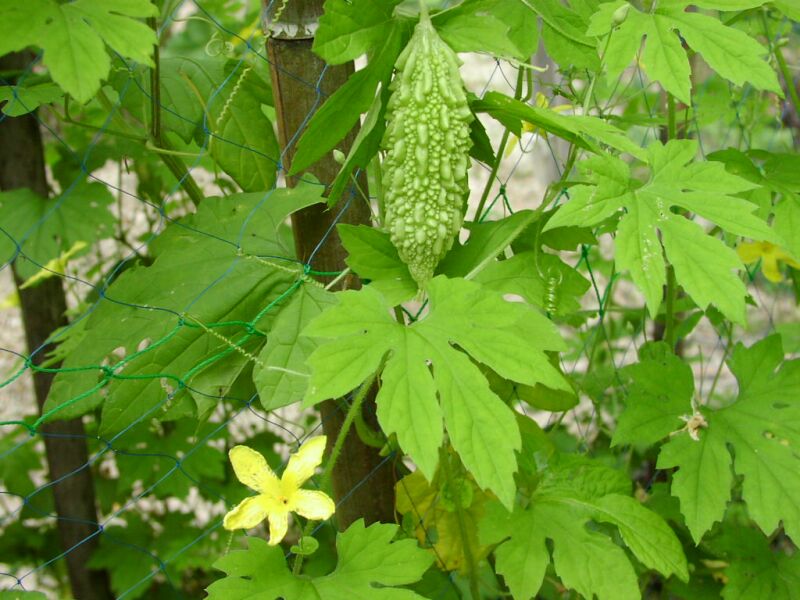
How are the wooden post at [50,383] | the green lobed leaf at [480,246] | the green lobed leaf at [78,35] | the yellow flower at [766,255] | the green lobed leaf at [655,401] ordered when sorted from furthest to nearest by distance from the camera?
the wooden post at [50,383] → the yellow flower at [766,255] → the green lobed leaf at [655,401] → the green lobed leaf at [480,246] → the green lobed leaf at [78,35]

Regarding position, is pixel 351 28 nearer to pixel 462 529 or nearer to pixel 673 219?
pixel 673 219

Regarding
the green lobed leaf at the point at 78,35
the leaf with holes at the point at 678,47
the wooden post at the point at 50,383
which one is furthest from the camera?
the wooden post at the point at 50,383

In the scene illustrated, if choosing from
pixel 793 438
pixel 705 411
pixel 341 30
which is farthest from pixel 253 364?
pixel 793 438

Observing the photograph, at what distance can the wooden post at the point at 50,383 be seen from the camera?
1993mm

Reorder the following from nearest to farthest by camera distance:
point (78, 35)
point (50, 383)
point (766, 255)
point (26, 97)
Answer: point (78, 35) → point (26, 97) → point (766, 255) → point (50, 383)

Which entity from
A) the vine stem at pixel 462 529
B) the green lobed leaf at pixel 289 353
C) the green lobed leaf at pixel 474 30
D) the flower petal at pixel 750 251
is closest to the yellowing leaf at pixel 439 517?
the vine stem at pixel 462 529

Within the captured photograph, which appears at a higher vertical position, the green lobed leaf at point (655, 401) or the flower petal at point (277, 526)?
the flower petal at point (277, 526)

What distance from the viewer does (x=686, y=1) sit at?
1271mm

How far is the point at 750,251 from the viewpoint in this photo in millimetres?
1904

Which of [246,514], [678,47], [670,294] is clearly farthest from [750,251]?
[246,514]

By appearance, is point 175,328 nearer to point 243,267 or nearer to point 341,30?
point 243,267

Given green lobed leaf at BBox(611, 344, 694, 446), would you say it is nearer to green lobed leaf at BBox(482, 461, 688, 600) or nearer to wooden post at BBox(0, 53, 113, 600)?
green lobed leaf at BBox(482, 461, 688, 600)

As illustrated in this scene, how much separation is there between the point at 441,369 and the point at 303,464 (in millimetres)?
235

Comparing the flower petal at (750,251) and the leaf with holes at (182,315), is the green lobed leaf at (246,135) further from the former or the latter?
the flower petal at (750,251)
